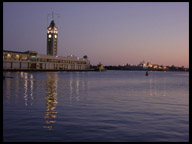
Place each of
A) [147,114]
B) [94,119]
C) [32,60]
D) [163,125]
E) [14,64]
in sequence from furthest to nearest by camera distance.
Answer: [32,60] < [14,64] < [147,114] < [94,119] < [163,125]

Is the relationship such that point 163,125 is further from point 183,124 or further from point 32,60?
point 32,60

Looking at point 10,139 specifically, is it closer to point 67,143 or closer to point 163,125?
point 67,143

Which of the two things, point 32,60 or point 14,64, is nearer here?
point 14,64

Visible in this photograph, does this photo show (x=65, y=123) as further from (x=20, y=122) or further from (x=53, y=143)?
(x=53, y=143)

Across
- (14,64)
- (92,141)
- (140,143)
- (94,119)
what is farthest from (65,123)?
(14,64)

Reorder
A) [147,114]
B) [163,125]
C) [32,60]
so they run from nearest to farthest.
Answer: [163,125] < [147,114] < [32,60]

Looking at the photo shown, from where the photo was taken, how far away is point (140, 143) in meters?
11.1

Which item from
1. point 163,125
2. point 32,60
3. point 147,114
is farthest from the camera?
point 32,60

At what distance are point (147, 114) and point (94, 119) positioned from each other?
164 inches

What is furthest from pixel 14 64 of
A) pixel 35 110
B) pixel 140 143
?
pixel 140 143

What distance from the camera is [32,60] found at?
589 feet

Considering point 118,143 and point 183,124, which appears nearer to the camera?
point 118,143

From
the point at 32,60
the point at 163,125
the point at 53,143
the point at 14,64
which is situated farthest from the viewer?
the point at 32,60

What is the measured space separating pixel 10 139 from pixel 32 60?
566 feet
